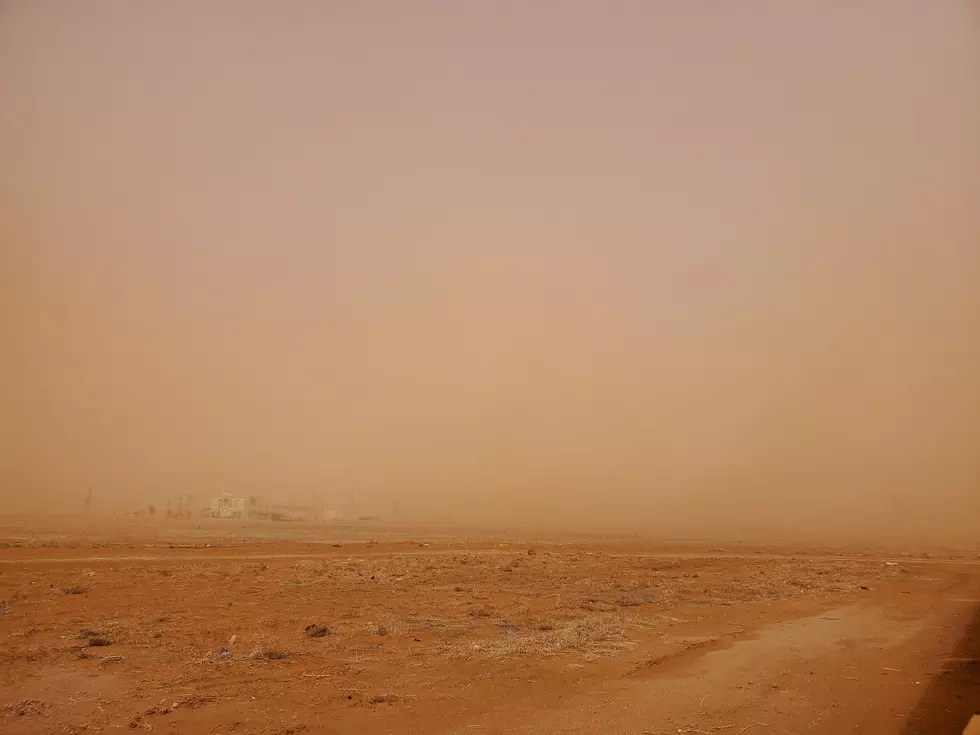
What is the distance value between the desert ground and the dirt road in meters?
0.07

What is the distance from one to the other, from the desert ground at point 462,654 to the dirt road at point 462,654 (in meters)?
0.07

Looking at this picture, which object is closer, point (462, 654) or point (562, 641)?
point (462, 654)

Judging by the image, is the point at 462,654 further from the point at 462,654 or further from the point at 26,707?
the point at 26,707

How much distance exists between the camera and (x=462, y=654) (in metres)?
15.2

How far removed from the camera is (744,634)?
1852 cm

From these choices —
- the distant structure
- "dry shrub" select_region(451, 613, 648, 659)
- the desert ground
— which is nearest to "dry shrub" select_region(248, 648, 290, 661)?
the desert ground

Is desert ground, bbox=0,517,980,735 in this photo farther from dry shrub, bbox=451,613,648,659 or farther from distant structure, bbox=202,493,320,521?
distant structure, bbox=202,493,320,521

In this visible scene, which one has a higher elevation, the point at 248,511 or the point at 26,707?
the point at 26,707

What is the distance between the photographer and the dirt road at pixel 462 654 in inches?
432

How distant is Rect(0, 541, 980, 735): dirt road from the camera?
11.0 m

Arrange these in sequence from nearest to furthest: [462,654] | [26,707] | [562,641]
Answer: [26,707] < [462,654] < [562,641]

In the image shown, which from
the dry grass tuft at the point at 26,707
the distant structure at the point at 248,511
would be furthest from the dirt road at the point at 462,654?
the distant structure at the point at 248,511

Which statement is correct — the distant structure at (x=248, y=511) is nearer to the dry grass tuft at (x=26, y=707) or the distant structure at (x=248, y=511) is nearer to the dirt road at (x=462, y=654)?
the dirt road at (x=462, y=654)

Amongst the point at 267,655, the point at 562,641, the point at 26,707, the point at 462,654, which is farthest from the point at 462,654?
the point at 26,707
